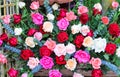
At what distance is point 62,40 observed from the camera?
2.45 metres

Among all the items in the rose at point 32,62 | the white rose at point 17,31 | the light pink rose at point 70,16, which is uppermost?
the light pink rose at point 70,16

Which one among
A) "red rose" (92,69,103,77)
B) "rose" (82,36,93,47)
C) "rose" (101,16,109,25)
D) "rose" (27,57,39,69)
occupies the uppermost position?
"rose" (101,16,109,25)

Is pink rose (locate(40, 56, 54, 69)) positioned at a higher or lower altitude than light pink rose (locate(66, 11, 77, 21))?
lower

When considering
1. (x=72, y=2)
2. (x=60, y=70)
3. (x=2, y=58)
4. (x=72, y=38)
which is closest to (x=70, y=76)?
(x=60, y=70)

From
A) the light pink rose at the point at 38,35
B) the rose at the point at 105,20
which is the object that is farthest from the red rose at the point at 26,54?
the rose at the point at 105,20

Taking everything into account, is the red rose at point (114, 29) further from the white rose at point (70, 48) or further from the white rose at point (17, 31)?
the white rose at point (17, 31)

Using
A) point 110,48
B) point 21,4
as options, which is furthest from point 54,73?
point 21,4

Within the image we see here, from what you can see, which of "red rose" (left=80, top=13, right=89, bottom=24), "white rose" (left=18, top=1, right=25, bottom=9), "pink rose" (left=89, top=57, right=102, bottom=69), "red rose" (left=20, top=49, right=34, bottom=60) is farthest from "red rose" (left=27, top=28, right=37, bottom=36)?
"pink rose" (left=89, top=57, right=102, bottom=69)

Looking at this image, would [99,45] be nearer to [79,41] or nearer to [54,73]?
[79,41]

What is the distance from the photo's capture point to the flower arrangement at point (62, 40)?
7.99 feet

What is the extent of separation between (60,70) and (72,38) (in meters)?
0.22

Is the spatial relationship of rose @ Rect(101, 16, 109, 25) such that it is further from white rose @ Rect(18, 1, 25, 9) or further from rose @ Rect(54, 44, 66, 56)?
white rose @ Rect(18, 1, 25, 9)

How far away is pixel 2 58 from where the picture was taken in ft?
8.47

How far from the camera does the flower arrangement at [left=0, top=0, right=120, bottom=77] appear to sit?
7.99 feet
